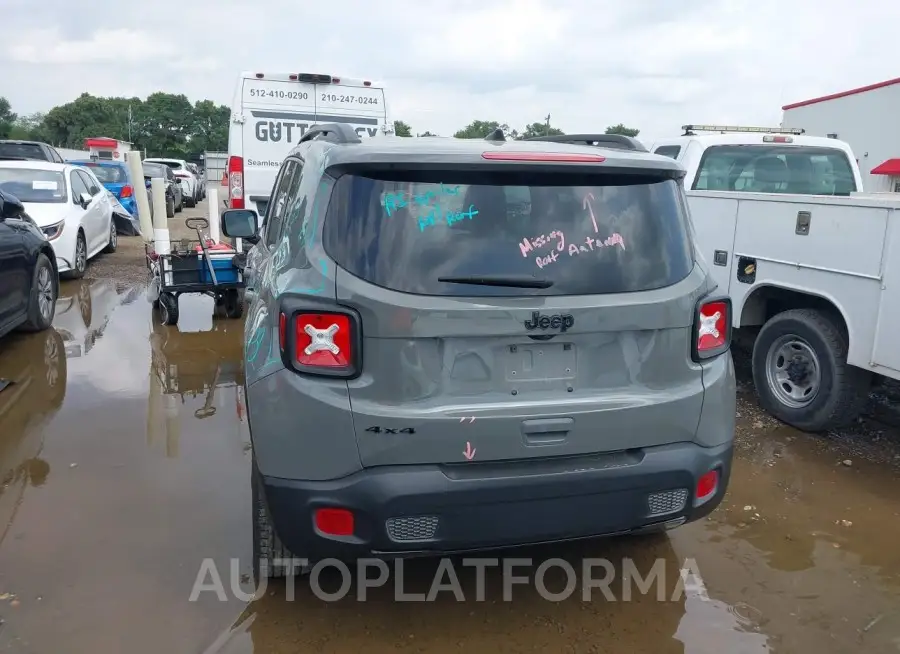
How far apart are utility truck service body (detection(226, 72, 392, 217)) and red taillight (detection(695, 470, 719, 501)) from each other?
26.4ft

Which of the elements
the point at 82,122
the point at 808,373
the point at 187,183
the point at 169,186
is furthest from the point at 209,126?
the point at 808,373

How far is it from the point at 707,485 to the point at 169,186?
2100cm

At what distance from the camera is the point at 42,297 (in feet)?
24.4

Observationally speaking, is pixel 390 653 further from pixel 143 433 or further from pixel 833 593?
pixel 143 433

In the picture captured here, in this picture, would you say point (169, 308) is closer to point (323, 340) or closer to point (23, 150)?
point (323, 340)

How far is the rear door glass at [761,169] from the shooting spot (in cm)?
691

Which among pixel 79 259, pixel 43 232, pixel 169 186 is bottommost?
pixel 79 259

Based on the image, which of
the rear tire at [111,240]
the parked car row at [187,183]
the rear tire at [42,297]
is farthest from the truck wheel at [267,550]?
the parked car row at [187,183]

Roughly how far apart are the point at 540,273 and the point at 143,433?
3510 millimetres

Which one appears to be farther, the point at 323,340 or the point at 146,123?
the point at 146,123

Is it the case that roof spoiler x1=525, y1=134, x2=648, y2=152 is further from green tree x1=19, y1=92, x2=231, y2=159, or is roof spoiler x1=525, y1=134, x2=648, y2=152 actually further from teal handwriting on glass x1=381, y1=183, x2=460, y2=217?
green tree x1=19, y1=92, x2=231, y2=159

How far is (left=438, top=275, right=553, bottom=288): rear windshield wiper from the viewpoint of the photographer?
2.55m

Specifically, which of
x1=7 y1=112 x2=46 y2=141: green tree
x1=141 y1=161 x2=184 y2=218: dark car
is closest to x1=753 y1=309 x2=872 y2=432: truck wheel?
x1=141 y1=161 x2=184 y2=218: dark car

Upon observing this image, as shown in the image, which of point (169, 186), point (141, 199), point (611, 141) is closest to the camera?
point (611, 141)
